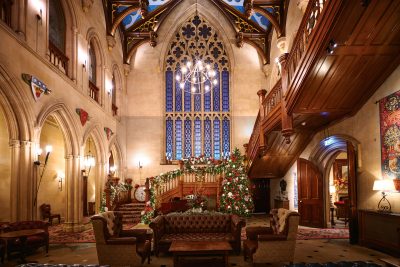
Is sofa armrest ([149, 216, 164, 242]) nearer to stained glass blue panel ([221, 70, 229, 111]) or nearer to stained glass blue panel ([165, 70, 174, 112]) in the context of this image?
stained glass blue panel ([165, 70, 174, 112])

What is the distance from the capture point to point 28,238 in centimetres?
655

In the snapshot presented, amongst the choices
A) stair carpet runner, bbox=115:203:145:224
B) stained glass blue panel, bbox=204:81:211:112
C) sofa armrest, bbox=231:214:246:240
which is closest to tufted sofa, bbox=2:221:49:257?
sofa armrest, bbox=231:214:246:240

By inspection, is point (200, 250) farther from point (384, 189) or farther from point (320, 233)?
point (320, 233)

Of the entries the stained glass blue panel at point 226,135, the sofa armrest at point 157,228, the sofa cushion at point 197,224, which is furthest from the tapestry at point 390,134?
the stained glass blue panel at point 226,135

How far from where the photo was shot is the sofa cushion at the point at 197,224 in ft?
23.4

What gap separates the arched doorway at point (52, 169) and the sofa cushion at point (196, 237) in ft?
23.8

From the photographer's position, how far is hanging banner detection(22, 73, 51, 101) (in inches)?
277

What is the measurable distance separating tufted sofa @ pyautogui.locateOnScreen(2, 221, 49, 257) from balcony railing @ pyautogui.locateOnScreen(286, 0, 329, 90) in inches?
255

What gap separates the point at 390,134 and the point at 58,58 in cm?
867

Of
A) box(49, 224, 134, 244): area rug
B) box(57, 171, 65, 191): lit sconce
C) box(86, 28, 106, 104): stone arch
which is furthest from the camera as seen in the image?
box(57, 171, 65, 191): lit sconce

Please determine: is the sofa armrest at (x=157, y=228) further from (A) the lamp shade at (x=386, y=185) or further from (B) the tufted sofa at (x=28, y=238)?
(A) the lamp shade at (x=386, y=185)

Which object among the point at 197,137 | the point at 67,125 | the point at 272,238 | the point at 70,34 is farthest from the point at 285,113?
the point at 197,137

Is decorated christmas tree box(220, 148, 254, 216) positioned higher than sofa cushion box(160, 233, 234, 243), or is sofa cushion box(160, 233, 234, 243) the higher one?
decorated christmas tree box(220, 148, 254, 216)

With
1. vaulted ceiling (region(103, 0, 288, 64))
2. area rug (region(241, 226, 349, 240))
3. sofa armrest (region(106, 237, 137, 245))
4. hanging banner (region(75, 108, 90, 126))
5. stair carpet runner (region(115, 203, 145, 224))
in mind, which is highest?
vaulted ceiling (region(103, 0, 288, 64))
